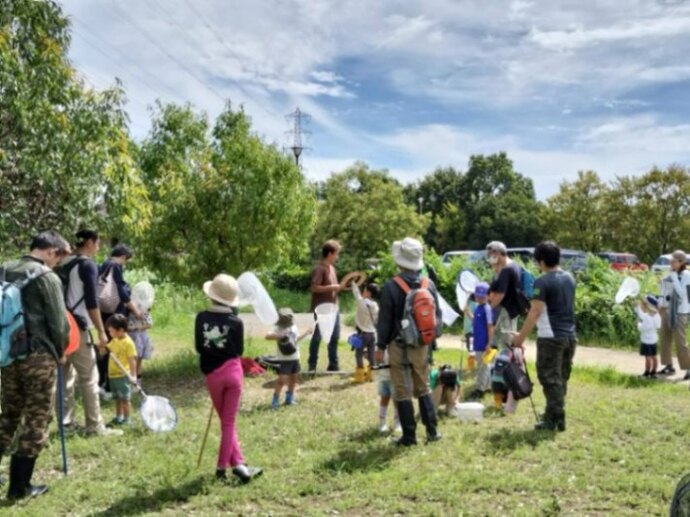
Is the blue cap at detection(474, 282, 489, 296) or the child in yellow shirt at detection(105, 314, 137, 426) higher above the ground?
the blue cap at detection(474, 282, 489, 296)

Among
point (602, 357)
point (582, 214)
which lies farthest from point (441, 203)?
point (602, 357)

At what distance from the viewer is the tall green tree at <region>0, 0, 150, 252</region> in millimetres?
6867

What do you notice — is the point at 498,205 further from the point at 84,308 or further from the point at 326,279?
the point at 84,308

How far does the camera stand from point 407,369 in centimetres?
554

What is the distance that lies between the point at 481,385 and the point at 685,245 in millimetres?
26314

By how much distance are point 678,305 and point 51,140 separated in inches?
327

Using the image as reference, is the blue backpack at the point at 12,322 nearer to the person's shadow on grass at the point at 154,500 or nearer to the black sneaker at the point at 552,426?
the person's shadow on grass at the point at 154,500

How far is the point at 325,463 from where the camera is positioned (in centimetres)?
528

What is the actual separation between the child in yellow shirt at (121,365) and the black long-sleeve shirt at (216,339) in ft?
6.30

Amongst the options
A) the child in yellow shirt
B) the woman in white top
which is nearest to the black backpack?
the child in yellow shirt

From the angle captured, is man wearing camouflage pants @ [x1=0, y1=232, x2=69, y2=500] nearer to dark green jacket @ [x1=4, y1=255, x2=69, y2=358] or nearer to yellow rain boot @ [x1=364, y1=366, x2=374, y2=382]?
dark green jacket @ [x1=4, y1=255, x2=69, y2=358]

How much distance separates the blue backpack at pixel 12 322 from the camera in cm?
441

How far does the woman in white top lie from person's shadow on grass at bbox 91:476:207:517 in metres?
7.11

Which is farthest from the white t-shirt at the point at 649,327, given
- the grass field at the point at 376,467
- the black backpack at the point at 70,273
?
the black backpack at the point at 70,273
